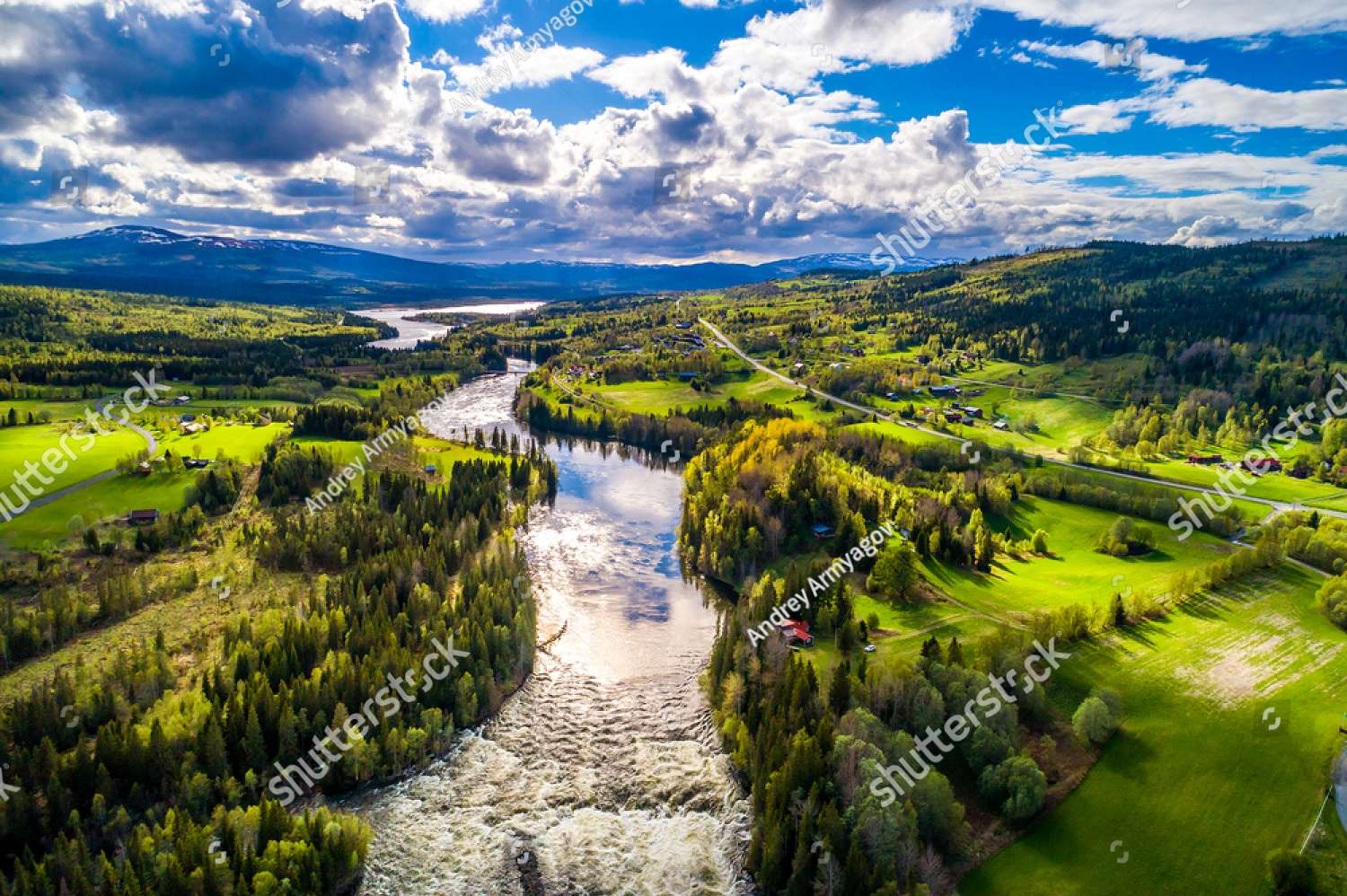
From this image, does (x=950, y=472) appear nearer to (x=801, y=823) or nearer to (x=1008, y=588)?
(x=1008, y=588)

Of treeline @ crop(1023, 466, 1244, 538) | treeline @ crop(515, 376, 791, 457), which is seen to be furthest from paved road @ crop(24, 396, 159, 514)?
treeline @ crop(1023, 466, 1244, 538)

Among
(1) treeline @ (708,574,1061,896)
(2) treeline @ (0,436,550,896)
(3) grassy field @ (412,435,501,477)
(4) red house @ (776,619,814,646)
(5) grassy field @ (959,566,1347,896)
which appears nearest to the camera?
(2) treeline @ (0,436,550,896)

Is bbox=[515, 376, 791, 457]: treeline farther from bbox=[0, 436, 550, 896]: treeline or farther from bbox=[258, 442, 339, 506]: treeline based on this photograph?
bbox=[0, 436, 550, 896]: treeline

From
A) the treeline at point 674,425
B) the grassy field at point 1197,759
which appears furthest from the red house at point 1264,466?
the treeline at point 674,425

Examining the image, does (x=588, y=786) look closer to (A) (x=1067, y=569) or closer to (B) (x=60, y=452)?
(A) (x=1067, y=569)

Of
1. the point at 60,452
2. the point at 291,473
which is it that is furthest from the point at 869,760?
the point at 60,452

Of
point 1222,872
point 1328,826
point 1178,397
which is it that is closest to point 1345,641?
point 1328,826
